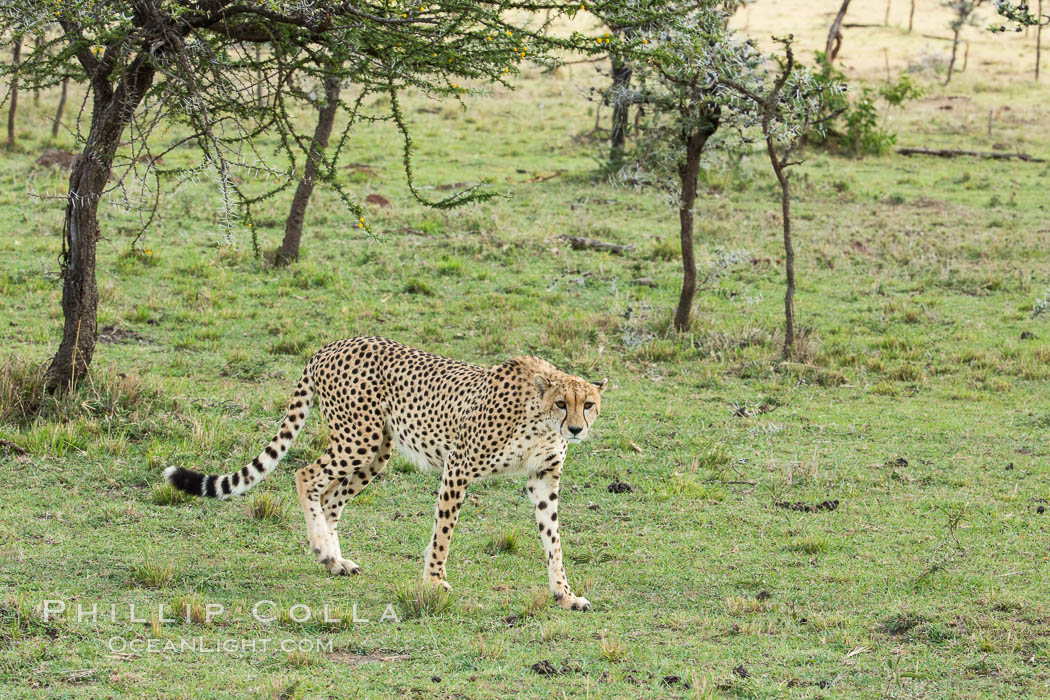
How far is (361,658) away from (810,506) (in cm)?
376

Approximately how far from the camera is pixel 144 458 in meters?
8.34

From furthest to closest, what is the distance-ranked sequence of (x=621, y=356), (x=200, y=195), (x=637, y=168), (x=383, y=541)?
(x=200, y=195) → (x=637, y=168) → (x=621, y=356) → (x=383, y=541)

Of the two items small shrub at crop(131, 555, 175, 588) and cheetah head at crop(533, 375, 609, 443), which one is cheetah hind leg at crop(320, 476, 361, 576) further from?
cheetah head at crop(533, 375, 609, 443)

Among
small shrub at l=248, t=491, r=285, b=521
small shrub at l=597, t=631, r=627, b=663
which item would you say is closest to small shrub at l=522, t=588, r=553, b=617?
small shrub at l=597, t=631, r=627, b=663

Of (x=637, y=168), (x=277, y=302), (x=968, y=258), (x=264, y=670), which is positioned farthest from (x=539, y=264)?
(x=264, y=670)

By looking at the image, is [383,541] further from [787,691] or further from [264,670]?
[787,691]

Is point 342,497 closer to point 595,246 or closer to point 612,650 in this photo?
point 612,650

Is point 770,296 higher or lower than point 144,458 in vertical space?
higher

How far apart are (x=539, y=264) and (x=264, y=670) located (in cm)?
1021

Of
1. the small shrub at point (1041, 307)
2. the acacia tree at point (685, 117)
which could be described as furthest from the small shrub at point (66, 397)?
the small shrub at point (1041, 307)

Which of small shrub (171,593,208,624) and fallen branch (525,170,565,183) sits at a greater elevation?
fallen branch (525,170,565,183)

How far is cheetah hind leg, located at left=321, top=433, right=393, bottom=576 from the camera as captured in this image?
6.63 m

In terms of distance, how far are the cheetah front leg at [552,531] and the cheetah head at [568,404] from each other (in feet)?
1.20

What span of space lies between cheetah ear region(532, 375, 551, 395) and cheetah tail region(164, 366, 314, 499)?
1.61 meters
